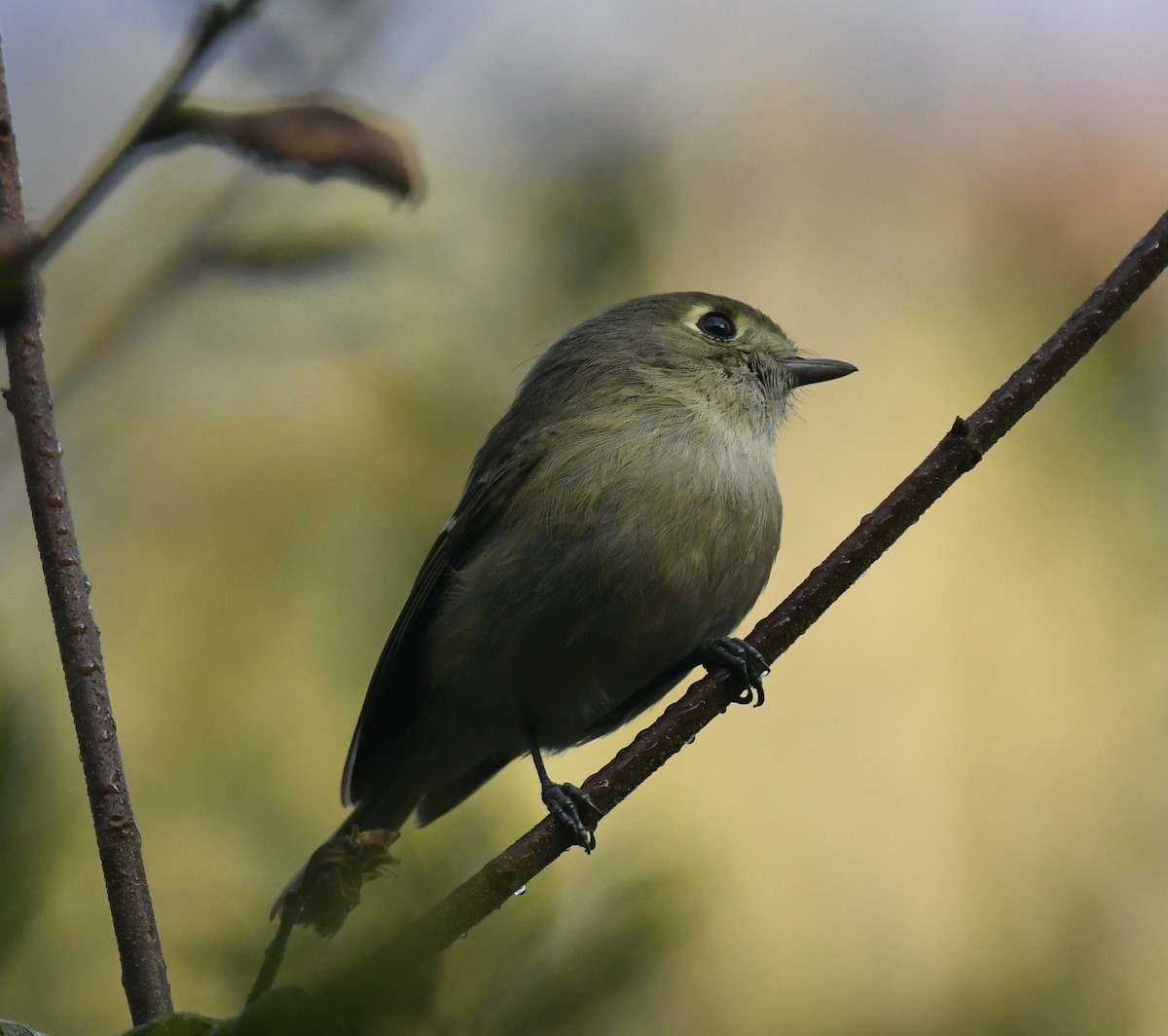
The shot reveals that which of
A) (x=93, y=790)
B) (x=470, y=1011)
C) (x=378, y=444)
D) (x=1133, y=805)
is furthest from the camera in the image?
(x=378, y=444)

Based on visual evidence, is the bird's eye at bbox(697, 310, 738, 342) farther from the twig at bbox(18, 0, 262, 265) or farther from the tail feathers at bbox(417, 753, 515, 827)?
the twig at bbox(18, 0, 262, 265)

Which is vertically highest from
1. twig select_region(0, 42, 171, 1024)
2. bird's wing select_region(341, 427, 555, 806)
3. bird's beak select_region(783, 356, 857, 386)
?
bird's beak select_region(783, 356, 857, 386)

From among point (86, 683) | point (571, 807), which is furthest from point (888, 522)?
point (571, 807)

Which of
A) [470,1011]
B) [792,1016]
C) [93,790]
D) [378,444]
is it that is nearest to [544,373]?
[378,444]

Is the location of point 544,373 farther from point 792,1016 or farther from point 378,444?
point 792,1016

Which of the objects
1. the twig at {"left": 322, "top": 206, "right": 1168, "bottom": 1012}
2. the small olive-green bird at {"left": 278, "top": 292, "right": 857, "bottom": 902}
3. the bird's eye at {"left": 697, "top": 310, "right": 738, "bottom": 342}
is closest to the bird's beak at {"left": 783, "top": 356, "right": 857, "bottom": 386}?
the small olive-green bird at {"left": 278, "top": 292, "right": 857, "bottom": 902}

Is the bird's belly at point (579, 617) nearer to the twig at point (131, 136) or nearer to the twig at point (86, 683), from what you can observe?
the twig at point (86, 683)
